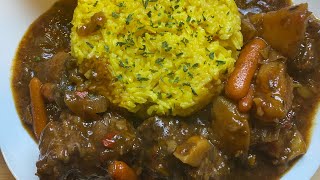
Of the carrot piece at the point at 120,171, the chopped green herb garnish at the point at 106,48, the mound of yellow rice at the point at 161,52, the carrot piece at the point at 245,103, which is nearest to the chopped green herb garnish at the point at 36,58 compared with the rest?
the mound of yellow rice at the point at 161,52

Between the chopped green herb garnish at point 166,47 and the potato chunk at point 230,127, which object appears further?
the chopped green herb garnish at point 166,47

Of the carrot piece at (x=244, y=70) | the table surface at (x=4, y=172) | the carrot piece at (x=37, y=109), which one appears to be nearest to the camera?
the carrot piece at (x=244, y=70)

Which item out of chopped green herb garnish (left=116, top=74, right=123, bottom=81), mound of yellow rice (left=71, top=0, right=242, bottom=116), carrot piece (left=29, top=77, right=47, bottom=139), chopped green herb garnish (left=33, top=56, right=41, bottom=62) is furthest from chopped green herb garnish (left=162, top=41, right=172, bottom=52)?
chopped green herb garnish (left=33, top=56, right=41, bottom=62)

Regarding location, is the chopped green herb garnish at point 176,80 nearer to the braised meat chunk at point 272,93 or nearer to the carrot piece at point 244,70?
the carrot piece at point 244,70

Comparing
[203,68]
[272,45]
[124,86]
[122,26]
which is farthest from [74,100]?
[272,45]

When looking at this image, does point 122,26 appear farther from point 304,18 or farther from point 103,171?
point 304,18

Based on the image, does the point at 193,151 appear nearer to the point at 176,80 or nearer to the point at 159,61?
the point at 176,80

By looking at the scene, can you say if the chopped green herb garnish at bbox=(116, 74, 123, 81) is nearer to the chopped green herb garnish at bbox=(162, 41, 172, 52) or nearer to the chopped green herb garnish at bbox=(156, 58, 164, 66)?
the chopped green herb garnish at bbox=(156, 58, 164, 66)
